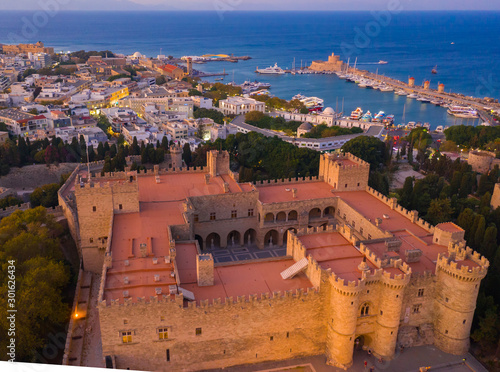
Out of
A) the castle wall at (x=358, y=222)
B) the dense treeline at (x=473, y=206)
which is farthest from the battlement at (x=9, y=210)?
the dense treeline at (x=473, y=206)

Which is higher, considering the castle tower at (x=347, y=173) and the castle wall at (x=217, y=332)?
the castle tower at (x=347, y=173)

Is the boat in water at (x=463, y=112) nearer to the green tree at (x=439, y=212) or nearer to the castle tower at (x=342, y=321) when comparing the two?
the green tree at (x=439, y=212)

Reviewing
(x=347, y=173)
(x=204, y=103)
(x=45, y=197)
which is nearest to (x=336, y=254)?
(x=347, y=173)

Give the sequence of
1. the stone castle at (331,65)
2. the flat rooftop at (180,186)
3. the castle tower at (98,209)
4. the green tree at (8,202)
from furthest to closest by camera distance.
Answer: the stone castle at (331,65) < the green tree at (8,202) < the flat rooftop at (180,186) < the castle tower at (98,209)

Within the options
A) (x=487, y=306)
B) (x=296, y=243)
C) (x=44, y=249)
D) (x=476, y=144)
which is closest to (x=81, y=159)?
(x=44, y=249)

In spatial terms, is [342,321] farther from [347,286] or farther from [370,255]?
[370,255]
